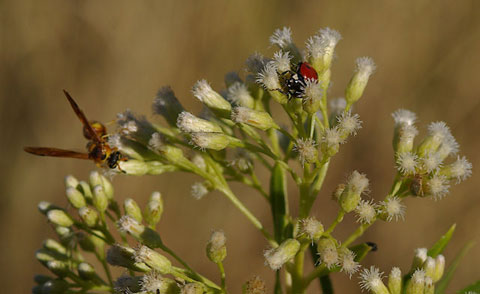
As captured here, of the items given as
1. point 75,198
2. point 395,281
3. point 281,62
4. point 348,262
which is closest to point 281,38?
point 281,62

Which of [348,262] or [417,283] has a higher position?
[348,262]

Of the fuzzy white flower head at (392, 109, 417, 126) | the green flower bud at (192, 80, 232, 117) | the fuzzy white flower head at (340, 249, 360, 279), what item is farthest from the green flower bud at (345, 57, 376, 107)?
the fuzzy white flower head at (340, 249, 360, 279)

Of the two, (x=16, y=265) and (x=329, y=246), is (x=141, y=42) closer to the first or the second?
(x=16, y=265)

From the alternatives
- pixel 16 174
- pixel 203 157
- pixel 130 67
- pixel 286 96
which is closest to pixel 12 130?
pixel 16 174

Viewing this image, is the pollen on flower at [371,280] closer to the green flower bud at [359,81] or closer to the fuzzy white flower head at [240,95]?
the green flower bud at [359,81]

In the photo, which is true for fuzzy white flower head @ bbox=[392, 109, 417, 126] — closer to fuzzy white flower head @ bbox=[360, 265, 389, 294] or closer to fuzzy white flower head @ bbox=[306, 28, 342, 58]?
fuzzy white flower head @ bbox=[306, 28, 342, 58]

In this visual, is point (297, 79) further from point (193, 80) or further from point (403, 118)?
point (193, 80)

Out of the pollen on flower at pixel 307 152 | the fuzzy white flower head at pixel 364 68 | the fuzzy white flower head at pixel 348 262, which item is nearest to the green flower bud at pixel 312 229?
the fuzzy white flower head at pixel 348 262
